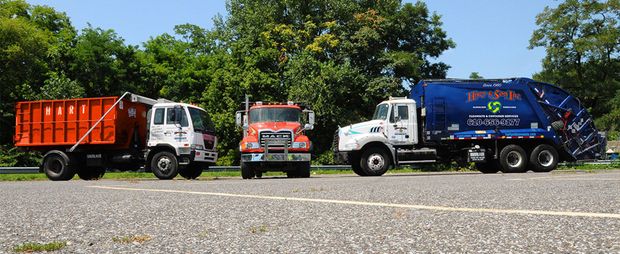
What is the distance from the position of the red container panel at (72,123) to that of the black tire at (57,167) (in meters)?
0.42

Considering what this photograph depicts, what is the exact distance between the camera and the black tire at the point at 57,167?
17078 mm

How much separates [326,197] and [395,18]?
30075 mm

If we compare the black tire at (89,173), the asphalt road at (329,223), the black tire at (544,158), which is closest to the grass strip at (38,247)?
the asphalt road at (329,223)

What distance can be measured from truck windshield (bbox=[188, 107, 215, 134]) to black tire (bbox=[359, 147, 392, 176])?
16.8 feet

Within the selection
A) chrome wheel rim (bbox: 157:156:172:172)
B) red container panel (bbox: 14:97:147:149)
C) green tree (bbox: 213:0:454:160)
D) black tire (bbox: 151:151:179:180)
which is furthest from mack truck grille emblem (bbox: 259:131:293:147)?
green tree (bbox: 213:0:454:160)

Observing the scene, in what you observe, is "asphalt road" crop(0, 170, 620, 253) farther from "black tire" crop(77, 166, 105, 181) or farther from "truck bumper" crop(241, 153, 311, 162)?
"black tire" crop(77, 166, 105, 181)

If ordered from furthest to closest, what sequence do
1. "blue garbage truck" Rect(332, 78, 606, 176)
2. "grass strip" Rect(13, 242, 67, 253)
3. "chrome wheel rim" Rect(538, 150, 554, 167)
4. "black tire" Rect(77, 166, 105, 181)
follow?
"chrome wheel rim" Rect(538, 150, 554, 167) → "black tire" Rect(77, 166, 105, 181) → "blue garbage truck" Rect(332, 78, 606, 176) → "grass strip" Rect(13, 242, 67, 253)

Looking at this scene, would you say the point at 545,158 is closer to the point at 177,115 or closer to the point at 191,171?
the point at 191,171

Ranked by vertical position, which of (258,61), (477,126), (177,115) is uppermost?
(258,61)

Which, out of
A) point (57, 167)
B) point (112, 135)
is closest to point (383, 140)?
point (112, 135)

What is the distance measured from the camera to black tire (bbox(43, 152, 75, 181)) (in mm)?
17078

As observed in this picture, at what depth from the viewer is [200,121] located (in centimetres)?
1734

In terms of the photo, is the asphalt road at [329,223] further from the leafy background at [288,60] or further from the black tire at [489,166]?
the leafy background at [288,60]

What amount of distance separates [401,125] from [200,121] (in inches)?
261
